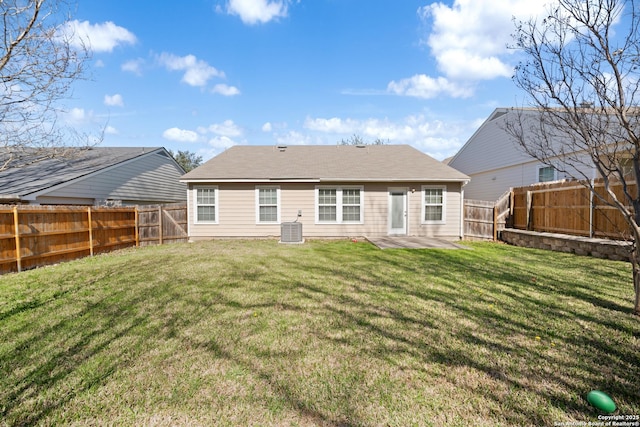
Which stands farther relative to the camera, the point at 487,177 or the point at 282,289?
the point at 487,177

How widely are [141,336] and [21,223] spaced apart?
731 centimetres

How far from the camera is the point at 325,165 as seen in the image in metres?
12.9

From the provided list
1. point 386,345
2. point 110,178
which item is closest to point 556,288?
point 386,345

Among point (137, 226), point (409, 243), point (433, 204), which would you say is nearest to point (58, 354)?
point (409, 243)

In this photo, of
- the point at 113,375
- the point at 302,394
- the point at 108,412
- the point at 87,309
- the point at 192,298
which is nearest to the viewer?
the point at 108,412

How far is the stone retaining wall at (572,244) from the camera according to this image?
287 inches

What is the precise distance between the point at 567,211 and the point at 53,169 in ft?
72.1

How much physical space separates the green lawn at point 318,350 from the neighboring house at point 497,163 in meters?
11.0

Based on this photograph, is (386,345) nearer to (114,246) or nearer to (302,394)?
(302,394)

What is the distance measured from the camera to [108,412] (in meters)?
2.11

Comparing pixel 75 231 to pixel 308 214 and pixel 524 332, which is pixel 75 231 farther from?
pixel 524 332

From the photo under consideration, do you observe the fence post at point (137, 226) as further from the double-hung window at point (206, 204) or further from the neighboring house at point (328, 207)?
the double-hung window at point (206, 204)

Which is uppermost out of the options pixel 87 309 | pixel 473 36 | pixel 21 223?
pixel 473 36

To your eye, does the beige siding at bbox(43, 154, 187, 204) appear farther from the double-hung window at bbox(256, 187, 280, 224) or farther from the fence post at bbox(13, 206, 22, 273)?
the double-hung window at bbox(256, 187, 280, 224)
